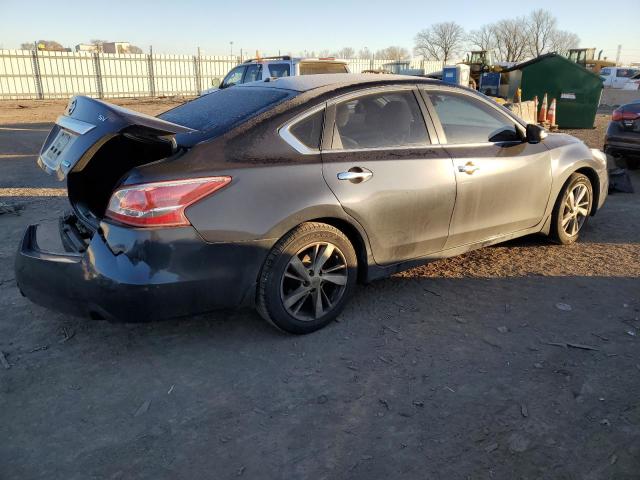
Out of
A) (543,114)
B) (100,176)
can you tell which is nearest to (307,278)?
(100,176)

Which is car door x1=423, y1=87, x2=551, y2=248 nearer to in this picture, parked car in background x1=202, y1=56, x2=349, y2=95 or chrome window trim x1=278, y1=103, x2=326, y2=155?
chrome window trim x1=278, y1=103, x2=326, y2=155

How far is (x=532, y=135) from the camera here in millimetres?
4473

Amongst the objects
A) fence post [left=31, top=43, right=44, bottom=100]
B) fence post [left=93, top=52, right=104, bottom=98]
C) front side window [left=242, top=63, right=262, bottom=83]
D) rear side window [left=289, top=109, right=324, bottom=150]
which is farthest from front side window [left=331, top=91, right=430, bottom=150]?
fence post [left=93, top=52, right=104, bottom=98]

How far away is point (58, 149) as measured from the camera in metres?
3.33

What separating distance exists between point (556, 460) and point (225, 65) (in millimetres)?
33405

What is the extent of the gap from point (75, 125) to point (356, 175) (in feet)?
5.78

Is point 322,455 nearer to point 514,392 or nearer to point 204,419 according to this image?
point 204,419

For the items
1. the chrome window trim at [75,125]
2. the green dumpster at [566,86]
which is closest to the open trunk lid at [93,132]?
the chrome window trim at [75,125]

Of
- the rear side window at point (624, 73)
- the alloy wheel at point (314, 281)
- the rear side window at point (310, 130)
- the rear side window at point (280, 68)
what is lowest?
the alloy wheel at point (314, 281)

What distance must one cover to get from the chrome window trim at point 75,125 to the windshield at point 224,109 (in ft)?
1.78

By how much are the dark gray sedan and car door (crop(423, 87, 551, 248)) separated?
1 centimetres

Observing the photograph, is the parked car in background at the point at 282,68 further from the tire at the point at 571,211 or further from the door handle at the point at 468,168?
the door handle at the point at 468,168

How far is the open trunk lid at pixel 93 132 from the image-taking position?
9.95 ft

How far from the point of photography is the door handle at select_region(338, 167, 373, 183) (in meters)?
3.44
